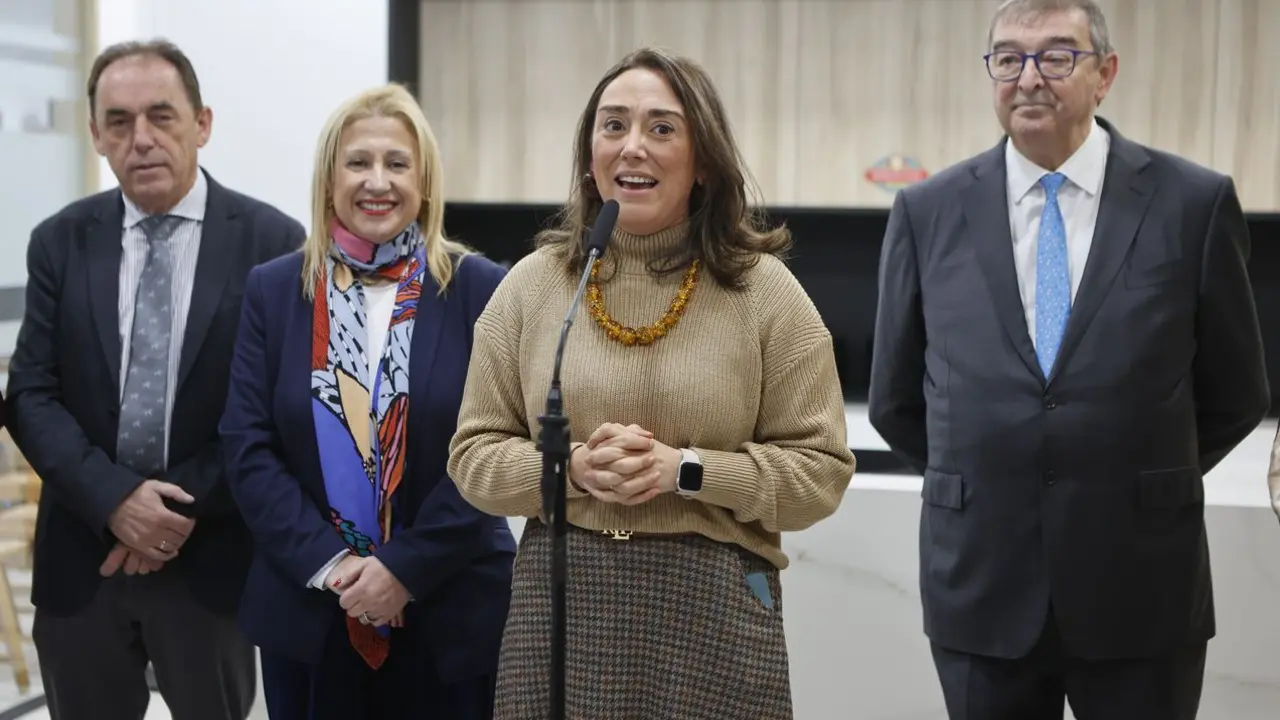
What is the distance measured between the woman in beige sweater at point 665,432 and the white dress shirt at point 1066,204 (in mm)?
488

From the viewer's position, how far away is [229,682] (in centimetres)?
251

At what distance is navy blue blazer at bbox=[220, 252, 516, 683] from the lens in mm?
2105

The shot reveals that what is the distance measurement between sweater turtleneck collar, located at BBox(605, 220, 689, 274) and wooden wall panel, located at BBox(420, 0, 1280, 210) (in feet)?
8.10

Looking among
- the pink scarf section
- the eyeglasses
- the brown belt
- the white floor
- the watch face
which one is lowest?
the white floor

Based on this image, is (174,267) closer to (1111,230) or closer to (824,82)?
(1111,230)

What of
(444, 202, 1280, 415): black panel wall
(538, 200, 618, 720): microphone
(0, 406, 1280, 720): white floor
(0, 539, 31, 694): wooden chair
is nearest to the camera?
(538, 200, 618, 720): microphone

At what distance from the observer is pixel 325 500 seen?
2.17 meters

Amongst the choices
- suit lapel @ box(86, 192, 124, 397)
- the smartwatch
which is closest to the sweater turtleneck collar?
the smartwatch

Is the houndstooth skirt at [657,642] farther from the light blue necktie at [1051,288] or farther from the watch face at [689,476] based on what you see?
the light blue necktie at [1051,288]

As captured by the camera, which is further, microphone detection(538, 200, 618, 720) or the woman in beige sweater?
the woman in beige sweater

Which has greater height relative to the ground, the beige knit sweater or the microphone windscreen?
the microphone windscreen

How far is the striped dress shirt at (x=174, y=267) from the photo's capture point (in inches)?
97.3

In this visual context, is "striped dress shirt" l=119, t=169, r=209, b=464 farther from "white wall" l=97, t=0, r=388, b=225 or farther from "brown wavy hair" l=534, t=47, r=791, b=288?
"white wall" l=97, t=0, r=388, b=225

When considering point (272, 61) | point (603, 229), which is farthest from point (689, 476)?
point (272, 61)
